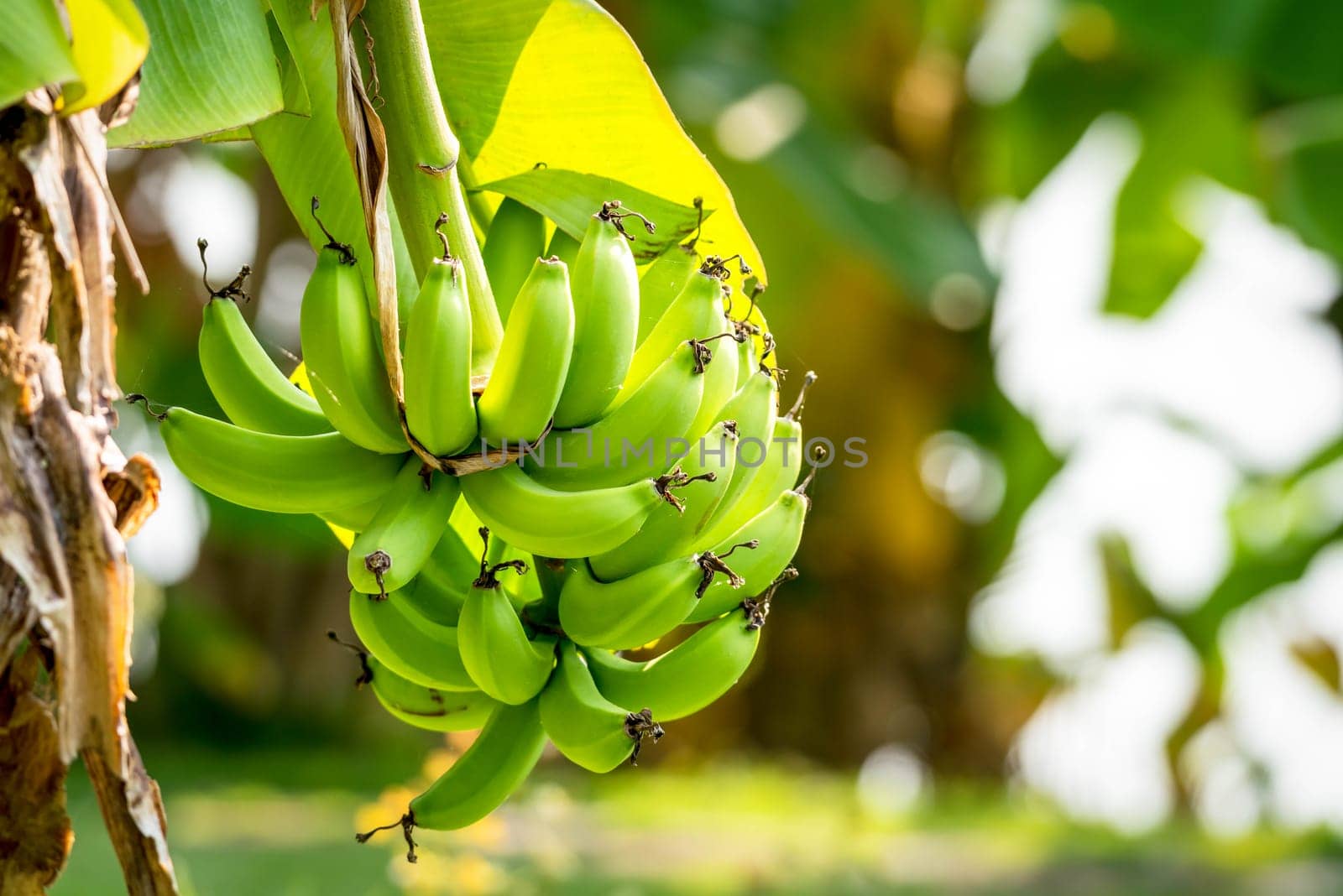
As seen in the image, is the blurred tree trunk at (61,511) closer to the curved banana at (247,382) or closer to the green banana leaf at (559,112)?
the curved banana at (247,382)

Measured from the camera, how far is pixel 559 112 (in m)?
0.92

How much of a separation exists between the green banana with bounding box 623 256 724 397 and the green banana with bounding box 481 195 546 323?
0.14 m

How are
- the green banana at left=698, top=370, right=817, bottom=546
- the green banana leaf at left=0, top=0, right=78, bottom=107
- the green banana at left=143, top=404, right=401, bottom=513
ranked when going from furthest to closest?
the green banana at left=698, top=370, right=817, bottom=546 < the green banana at left=143, top=404, right=401, bottom=513 < the green banana leaf at left=0, top=0, right=78, bottom=107

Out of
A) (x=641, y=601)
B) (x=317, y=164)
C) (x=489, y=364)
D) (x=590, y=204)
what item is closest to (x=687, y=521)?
(x=641, y=601)

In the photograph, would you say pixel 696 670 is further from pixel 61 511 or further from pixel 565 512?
→ pixel 61 511

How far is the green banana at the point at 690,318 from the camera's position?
0.81m

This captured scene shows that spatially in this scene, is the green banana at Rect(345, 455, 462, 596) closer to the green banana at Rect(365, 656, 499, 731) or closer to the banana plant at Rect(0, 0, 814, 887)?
the banana plant at Rect(0, 0, 814, 887)

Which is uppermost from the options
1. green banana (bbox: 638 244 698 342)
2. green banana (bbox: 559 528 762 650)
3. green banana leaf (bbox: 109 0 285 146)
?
green banana leaf (bbox: 109 0 285 146)

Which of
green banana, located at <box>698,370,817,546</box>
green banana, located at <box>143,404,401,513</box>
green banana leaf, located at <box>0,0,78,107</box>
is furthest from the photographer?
green banana, located at <box>698,370,817,546</box>

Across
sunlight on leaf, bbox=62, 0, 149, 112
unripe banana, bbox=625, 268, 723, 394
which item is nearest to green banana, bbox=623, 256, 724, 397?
unripe banana, bbox=625, 268, 723, 394

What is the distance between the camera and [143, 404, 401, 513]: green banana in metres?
0.75

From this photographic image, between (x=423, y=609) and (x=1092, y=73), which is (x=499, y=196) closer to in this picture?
(x=423, y=609)

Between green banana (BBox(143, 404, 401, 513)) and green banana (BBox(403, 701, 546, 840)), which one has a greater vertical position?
green banana (BBox(143, 404, 401, 513))

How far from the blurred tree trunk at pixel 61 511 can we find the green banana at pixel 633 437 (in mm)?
243
